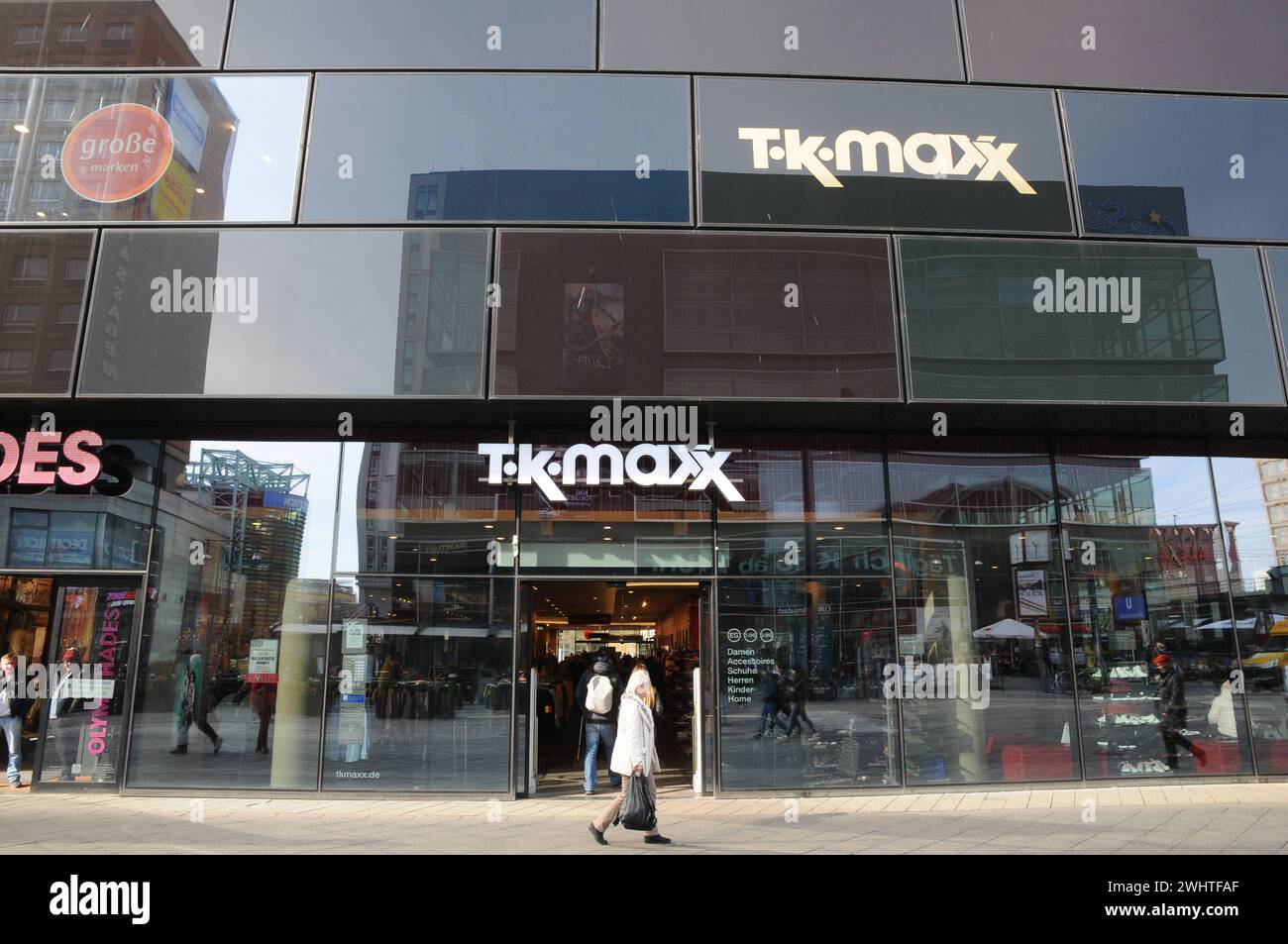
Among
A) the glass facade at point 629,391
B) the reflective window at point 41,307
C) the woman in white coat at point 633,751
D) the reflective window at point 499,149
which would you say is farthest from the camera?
the reflective window at point 499,149

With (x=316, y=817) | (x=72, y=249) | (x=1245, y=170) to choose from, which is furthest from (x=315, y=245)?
(x=1245, y=170)

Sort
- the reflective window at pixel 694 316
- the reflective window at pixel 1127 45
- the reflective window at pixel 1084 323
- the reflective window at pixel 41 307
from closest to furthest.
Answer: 1. the reflective window at pixel 41 307
2. the reflective window at pixel 694 316
3. the reflective window at pixel 1084 323
4. the reflective window at pixel 1127 45

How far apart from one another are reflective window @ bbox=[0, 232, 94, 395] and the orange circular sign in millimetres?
811

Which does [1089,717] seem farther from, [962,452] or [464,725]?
[464,725]

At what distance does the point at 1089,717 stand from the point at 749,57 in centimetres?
1042

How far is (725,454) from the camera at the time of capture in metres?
11.9

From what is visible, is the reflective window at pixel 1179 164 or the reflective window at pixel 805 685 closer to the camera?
the reflective window at pixel 805 685

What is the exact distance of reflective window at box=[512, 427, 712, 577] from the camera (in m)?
11.6

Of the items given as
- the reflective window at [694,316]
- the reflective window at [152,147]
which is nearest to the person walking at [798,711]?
the reflective window at [694,316]

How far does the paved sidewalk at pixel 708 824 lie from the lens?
27.8 ft

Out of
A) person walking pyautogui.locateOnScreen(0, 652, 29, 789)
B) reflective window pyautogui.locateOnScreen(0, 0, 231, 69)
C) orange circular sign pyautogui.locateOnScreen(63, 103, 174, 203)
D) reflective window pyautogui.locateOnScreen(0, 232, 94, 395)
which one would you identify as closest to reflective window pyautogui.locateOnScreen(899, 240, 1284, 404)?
orange circular sign pyautogui.locateOnScreen(63, 103, 174, 203)

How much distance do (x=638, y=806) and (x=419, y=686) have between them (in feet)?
13.7

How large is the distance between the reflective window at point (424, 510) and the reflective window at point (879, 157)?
15.4 ft

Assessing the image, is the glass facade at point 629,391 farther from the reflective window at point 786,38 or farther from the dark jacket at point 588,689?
the dark jacket at point 588,689
